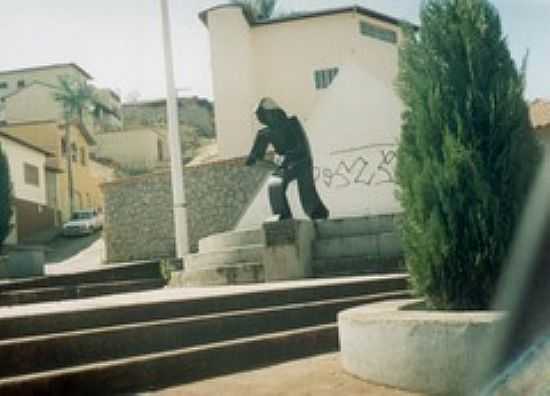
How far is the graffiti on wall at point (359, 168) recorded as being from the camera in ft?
49.5

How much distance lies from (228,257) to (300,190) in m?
1.82

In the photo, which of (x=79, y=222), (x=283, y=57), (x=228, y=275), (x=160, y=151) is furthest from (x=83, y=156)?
(x=228, y=275)

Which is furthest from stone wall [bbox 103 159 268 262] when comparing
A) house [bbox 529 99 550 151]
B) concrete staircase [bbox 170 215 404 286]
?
house [bbox 529 99 550 151]

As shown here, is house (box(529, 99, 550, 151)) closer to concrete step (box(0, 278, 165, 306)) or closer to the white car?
concrete step (box(0, 278, 165, 306))

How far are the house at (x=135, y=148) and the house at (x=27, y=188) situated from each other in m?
14.2

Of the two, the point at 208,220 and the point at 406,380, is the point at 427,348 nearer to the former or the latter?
the point at 406,380

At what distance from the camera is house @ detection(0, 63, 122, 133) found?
61.5 meters

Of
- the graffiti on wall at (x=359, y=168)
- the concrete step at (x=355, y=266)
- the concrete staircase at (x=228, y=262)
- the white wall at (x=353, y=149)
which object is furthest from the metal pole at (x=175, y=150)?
the concrete step at (x=355, y=266)

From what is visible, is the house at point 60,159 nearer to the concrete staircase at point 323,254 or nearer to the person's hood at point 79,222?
the person's hood at point 79,222

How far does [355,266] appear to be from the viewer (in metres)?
10.5

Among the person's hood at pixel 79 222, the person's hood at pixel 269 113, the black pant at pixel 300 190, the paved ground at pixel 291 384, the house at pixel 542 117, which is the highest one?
the house at pixel 542 117

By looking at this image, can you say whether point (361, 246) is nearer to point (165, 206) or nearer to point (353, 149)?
point (353, 149)

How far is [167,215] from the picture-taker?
2538cm

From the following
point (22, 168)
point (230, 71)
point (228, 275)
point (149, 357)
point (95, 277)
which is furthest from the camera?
point (22, 168)
